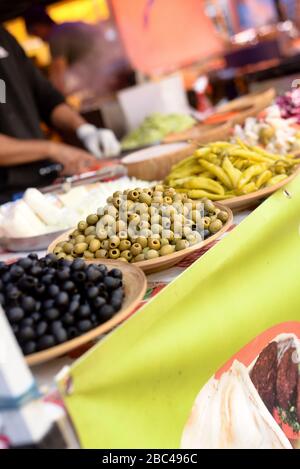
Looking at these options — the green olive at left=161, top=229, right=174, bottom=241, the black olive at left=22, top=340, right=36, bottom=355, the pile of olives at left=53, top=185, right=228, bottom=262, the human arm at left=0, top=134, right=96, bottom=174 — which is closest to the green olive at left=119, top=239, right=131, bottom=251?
the pile of olives at left=53, top=185, right=228, bottom=262

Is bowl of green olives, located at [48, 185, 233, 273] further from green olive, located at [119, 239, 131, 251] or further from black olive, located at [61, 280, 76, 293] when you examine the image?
black olive, located at [61, 280, 76, 293]

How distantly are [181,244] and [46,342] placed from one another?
572 mm

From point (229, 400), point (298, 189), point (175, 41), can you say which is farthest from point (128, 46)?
point (229, 400)

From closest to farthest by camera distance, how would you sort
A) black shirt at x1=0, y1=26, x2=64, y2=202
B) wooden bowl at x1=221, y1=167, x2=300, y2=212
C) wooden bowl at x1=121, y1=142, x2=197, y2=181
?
1. wooden bowl at x1=221, y1=167, x2=300, y2=212
2. wooden bowl at x1=121, y1=142, x2=197, y2=181
3. black shirt at x1=0, y1=26, x2=64, y2=202

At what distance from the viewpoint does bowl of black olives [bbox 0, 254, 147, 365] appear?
111 centimetres

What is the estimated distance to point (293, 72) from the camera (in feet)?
20.9

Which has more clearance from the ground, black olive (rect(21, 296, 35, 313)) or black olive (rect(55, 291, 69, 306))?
black olive (rect(21, 296, 35, 313))

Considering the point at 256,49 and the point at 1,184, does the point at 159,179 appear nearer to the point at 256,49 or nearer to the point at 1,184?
the point at 1,184

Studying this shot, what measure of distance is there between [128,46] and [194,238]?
9.02m

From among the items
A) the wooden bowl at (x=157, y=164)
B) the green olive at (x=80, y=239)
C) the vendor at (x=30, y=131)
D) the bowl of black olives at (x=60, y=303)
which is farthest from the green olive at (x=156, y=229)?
the vendor at (x=30, y=131)

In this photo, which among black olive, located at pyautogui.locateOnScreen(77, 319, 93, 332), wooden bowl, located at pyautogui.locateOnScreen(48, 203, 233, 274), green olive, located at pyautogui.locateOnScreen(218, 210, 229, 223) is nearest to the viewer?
black olive, located at pyautogui.locateOnScreen(77, 319, 93, 332)

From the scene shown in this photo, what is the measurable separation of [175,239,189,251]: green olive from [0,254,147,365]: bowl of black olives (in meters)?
0.28

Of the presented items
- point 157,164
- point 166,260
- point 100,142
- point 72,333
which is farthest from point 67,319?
point 100,142

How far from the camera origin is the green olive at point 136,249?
5.12 ft
